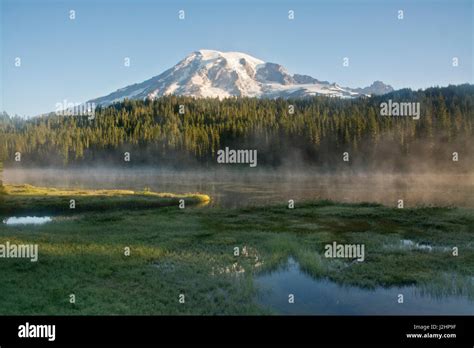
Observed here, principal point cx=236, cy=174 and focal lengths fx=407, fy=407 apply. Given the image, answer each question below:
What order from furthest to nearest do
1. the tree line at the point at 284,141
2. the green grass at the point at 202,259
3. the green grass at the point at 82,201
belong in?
the tree line at the point at 284,141 → the green grass at the point at 82,201 → the green grass at the point at 202,259

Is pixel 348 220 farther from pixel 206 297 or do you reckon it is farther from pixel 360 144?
pixel 360 144

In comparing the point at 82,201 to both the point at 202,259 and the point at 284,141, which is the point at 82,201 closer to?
the point at 202,259

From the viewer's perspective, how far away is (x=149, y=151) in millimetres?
178000

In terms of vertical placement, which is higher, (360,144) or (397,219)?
(360,144)

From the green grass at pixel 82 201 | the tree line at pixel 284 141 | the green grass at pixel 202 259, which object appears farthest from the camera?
the tree line at pixel 284 141

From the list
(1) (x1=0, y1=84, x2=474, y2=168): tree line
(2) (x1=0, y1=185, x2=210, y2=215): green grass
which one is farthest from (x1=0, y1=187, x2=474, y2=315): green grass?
(1) (x1=0, y1=84, x2=474, y2=168): tree line

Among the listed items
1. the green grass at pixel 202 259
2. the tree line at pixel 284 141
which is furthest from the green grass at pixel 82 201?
the tree line at pixel 284 141

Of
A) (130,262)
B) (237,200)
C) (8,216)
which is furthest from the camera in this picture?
(237,200)

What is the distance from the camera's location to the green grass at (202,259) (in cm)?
1669

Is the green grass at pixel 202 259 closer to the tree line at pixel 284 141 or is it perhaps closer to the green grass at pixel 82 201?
the green grass at pixel 82 201

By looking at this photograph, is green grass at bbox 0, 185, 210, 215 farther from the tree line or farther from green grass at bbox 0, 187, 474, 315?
the tree line

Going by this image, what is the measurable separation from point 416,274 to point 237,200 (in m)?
40.5

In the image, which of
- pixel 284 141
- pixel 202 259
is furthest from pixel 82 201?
pixel 284 141
